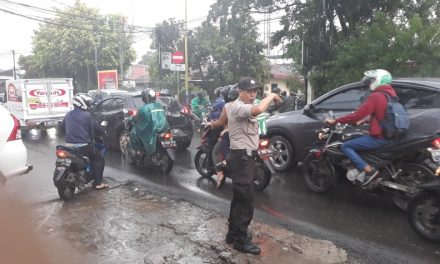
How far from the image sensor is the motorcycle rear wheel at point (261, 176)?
20.5ft

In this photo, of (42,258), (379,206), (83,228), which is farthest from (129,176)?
(42,258)

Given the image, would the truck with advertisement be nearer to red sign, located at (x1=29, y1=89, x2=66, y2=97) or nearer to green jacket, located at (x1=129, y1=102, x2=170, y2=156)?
red sign, located at (x1=29, y1=89, x2=66, y2=97)

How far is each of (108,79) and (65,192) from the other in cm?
2705

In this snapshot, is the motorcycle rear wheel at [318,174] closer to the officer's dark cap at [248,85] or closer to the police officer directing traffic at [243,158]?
the police officer directing traffic at [243,158]

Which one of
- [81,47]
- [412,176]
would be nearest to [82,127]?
[412,176]

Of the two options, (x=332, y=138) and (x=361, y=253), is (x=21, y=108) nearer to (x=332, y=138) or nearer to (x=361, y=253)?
(x=332, y=138)

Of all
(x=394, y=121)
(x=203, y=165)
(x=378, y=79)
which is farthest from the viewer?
(x=203, y=165)

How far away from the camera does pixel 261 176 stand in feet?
20.7

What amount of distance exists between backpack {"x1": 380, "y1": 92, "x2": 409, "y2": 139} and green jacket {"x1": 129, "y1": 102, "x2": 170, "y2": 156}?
390 cm

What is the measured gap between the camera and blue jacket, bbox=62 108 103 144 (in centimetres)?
629

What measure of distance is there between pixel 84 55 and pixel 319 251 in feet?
120

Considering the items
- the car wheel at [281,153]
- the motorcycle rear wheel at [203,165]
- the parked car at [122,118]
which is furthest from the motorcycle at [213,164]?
the parked car at [122,118]

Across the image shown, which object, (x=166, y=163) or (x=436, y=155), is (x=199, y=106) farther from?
(x=436, y=155)

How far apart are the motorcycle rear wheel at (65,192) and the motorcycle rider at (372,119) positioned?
13.0 ft
